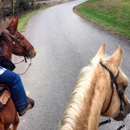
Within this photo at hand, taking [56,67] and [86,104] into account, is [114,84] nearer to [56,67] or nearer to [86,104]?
[86,104]

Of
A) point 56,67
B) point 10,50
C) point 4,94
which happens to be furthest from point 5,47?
point 56,67

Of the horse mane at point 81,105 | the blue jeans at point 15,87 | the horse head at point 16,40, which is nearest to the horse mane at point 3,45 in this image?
the horse head at point 16,40

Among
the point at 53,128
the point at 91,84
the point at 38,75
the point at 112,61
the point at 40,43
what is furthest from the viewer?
the point at 40,43

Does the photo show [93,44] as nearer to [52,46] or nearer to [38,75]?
[52,46]

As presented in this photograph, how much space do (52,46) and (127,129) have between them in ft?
22.8

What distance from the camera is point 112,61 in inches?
92.8

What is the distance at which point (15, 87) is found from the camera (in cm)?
284

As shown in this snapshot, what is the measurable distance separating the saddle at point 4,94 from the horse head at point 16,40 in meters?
1.51

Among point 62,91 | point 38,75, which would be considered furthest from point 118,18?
point 62,91

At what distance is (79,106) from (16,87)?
1166 millimetres

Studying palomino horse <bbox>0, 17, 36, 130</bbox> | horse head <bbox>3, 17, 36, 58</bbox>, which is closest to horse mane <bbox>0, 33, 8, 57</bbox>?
palomino horse <bbox>0, 17, 36, 130</bbox>

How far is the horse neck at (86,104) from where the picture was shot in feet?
6.09

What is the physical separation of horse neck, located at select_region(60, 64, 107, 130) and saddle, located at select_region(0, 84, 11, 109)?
39.5 inches

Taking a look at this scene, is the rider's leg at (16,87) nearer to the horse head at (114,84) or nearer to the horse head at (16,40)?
the horse head at (114,84)
